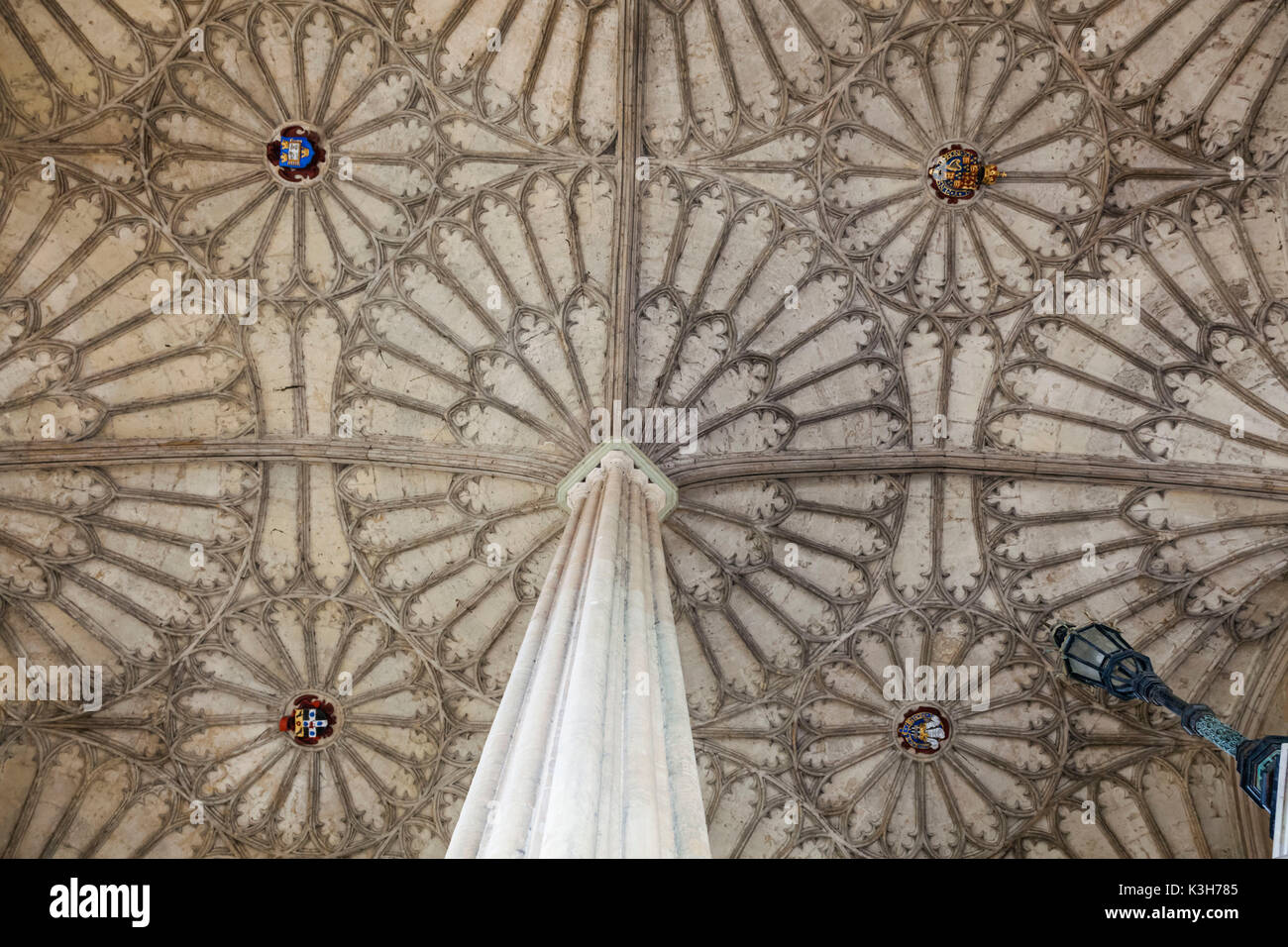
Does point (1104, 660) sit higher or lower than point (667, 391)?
lower

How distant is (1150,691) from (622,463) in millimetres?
5072

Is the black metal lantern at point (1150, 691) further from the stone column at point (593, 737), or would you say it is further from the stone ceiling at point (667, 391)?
the stone column at point (593, 737)

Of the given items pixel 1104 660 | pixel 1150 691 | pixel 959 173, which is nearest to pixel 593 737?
pixel 1150 691

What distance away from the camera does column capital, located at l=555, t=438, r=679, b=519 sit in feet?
38.1

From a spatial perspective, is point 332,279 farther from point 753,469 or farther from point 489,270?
point 753,469

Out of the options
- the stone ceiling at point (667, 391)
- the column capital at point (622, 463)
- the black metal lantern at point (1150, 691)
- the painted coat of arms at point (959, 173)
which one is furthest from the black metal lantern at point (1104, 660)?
the painted coat of arms at point (959, 173)

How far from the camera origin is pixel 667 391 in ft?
41.9

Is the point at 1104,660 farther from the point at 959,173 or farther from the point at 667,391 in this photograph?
the point at 959,173

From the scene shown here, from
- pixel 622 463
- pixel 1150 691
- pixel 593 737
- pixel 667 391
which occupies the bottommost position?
pixel 593 737

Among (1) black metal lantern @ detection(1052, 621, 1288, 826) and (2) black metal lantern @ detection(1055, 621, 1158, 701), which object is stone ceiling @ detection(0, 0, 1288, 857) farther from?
(1) black metal lantern @ detection(1052, 621, 1288, 826)

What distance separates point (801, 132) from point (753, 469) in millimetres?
3592
